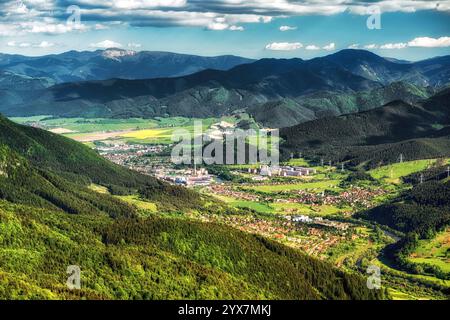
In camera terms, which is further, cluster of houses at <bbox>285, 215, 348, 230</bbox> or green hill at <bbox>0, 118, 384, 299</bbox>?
cluster of houses at <bbox>285, 215, 348, 230</bbox>

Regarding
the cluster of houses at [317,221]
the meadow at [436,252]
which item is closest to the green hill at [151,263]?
the meadow at [436,252]

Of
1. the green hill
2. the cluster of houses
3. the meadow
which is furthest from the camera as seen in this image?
the cluster of houses

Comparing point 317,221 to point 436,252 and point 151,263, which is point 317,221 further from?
point 151,263

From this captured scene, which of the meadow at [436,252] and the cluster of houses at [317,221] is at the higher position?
the meadow at [436,252]

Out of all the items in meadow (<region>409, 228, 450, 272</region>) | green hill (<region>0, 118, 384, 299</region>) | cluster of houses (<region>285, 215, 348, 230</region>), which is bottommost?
cluster of houses (<region>285, 215, 348, 230</region>)

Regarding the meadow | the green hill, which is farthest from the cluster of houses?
the green hill

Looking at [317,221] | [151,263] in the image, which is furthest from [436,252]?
[151,263]

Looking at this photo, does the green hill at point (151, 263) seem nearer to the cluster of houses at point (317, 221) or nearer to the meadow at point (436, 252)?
the meadow at point (436, 252)

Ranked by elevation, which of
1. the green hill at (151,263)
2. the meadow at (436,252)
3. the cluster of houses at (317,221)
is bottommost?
the cluster of houses at (317,221)

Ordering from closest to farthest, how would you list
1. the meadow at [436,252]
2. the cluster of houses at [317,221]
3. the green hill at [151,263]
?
1. the green hill at [151,263]
2. the meadow at [436,252]
3. the cluster of houses at [317,221]

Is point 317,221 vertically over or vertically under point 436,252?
under

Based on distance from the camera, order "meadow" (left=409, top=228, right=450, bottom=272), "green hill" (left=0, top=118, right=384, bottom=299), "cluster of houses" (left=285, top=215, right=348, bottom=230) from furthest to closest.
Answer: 1. "cluster of houses" (left=285, top=215, right=348, bottom=230)
2. "meadow" (left=409, top=228, right=450, bottom=272)
3. "green hill" (left=0, top=118, right=384, bottom=299)

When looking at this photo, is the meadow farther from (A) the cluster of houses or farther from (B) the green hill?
(B) the green hill
